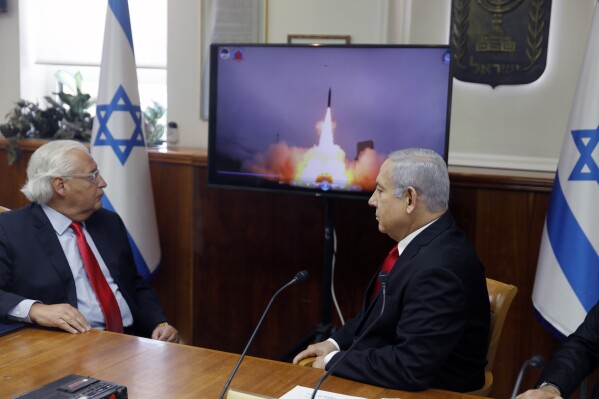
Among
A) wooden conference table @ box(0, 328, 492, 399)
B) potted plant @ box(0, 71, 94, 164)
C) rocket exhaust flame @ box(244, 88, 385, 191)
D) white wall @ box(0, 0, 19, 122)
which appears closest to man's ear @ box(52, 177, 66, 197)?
wooden conference table @ box(0, 328, 492, 399)

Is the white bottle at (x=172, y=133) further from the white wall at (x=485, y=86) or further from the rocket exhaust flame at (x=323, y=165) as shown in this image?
the rocket exhaust flame at (x=323, y=165)

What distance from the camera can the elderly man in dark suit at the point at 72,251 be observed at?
2.83m

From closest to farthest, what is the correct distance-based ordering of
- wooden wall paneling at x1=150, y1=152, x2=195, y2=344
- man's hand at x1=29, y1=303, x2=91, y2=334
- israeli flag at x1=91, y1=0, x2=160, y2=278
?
1. man's hand at x1=29, y1=303, x2=91, y2=334
2. israeli flag at x1=91, y1=0, x2=160, y2=278
3. wooden wall paneling at x1=150, y1=152, x2=195, y2=344

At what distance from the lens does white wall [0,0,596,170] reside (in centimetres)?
357

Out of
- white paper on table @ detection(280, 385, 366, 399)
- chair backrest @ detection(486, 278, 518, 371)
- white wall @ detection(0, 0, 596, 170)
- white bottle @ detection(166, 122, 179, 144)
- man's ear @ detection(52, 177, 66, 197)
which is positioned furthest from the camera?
white bottle @ detection(166, 122, 179, 144)

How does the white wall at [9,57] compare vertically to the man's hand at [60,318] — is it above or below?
above

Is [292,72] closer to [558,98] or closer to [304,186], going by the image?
[304,186]

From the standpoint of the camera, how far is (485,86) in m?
3.70

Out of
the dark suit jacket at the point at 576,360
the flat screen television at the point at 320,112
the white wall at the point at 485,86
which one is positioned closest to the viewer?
the dark suit jacket at the point at 576,360

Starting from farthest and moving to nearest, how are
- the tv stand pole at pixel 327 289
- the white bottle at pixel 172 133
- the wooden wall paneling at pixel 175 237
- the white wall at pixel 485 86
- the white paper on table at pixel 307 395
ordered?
the white bottle at pixel 172 133 → the wooden wall paneling at pixel 175 237 → the white wall at pixel 485 86 → the tv stand pole at pixel 327 289 → the white paper on table at pixel 307 395

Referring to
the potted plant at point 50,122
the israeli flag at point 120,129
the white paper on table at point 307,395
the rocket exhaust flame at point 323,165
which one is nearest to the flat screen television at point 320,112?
the rocket exhaust flame at point 323,165

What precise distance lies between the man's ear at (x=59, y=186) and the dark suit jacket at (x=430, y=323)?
1.22 metres

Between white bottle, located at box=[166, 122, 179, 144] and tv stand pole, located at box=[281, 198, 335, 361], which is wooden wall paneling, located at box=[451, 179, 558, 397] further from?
white bottle, located at box=[166, 122, 179, 144]

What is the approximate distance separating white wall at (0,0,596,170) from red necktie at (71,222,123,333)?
5.34 ft
